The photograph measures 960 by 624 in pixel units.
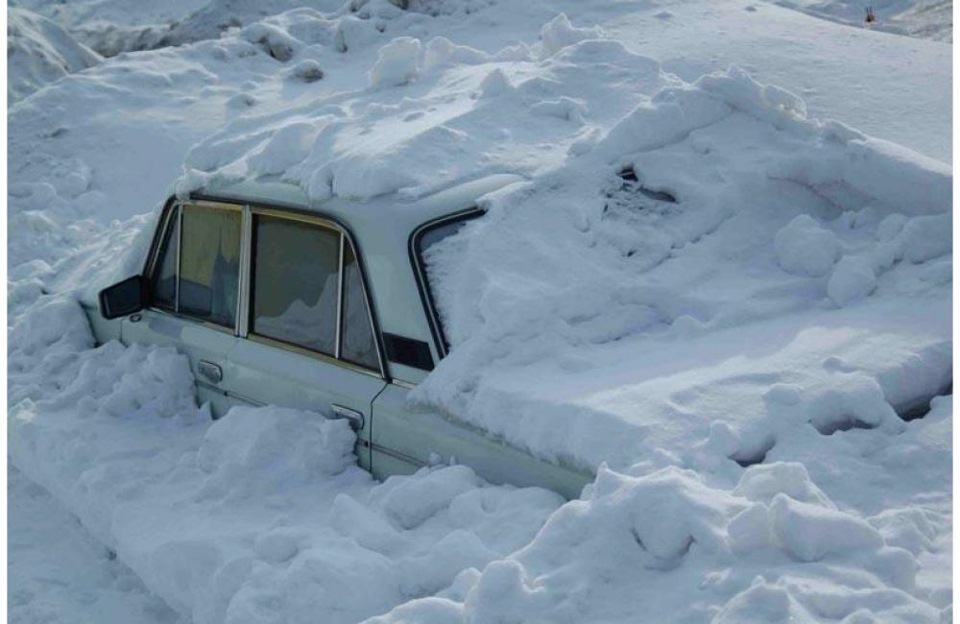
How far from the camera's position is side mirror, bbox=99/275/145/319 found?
5516 mm

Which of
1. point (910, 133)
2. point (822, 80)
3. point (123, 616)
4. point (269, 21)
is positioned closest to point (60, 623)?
point (123, 616)

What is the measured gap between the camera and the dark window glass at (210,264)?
5074 millimetres

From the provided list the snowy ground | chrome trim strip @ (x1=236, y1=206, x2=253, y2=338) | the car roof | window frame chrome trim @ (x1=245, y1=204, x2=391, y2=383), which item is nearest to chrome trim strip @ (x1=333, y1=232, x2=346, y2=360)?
window frame chrome trim @ (x1=245, y1=204, x2=391, y2=383)

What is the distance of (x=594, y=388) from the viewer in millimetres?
3799

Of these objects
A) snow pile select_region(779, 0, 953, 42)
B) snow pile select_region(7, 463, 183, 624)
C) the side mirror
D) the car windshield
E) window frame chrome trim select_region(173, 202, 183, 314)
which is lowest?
snow pile select_region(779, 0, 953, 42)

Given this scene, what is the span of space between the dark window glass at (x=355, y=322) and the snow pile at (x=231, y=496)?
23 centimetres

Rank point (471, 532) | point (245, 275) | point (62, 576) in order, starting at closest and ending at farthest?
point (471, 532)
point (62, 576)
point (245, 275)

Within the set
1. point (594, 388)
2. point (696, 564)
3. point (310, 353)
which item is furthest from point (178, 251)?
point (696, 564)

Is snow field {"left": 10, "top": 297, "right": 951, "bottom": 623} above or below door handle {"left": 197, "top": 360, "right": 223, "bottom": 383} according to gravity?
above

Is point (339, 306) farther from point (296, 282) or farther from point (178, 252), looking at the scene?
point (178, 252)

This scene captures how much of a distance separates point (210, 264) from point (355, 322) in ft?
3.61

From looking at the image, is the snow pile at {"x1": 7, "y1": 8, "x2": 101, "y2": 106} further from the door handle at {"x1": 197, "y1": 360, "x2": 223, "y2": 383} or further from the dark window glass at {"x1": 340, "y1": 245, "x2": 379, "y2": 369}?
the dark window glass at {"x1": 340, "y1": 245, "x2": 379, "y2": 369}

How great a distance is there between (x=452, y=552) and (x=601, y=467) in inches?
17.6

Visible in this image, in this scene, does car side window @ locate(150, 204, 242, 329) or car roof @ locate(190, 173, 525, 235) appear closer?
car roof @ locate(190, 173, 525, 235)
